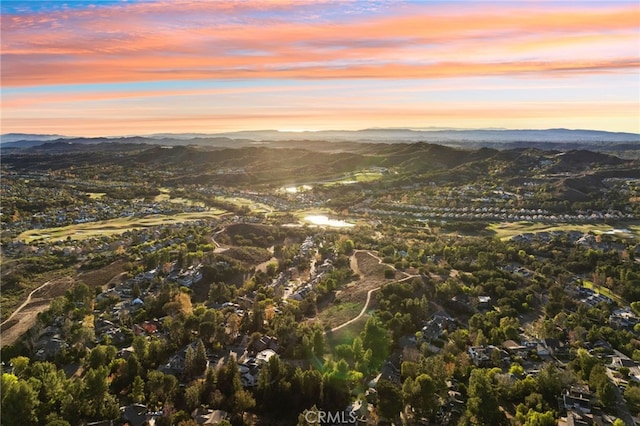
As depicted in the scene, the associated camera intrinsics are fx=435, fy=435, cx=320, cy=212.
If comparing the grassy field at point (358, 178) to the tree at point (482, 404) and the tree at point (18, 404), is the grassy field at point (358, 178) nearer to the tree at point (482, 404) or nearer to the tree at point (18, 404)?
the tree at point (482, 404)

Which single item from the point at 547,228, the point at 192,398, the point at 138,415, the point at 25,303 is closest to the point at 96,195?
the point at 25,303

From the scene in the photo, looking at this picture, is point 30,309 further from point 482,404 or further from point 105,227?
point 482,404

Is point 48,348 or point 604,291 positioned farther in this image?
point 604,291

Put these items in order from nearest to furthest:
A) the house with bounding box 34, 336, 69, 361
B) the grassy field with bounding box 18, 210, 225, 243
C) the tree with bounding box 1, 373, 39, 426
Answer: the tree with bounding box 1, 373, 39, 426
the house with bounding box 34, 336, 69, 361
the grassy field with bounding box 18, 210, 225, 243

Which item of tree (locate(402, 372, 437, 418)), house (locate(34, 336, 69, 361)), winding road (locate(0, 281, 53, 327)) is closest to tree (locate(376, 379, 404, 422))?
tree (locate(402, 372, 437, 418))

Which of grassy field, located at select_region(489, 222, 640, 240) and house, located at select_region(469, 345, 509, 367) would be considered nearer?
house, located at select_region(469, 345, 509, 367)

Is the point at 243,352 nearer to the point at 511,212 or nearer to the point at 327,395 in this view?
the point at 327,395

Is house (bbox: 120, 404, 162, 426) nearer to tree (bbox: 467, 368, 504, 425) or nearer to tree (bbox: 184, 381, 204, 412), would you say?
tree (bbox: 184, 381, 204, 412)
